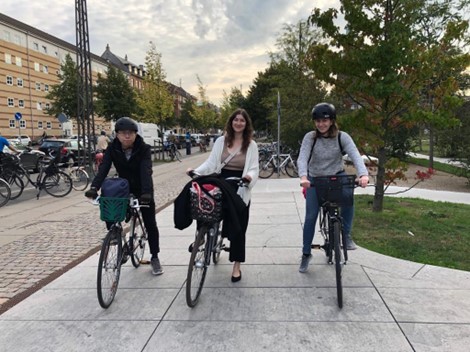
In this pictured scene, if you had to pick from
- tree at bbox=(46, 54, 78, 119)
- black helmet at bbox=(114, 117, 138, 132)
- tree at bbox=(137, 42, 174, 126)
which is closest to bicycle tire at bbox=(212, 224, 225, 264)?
black helmet at bbox=(114, 117, 138, 132)

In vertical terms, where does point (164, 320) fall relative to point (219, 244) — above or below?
below

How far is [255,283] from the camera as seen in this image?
166 inches

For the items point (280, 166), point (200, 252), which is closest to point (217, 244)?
point (200, 252)

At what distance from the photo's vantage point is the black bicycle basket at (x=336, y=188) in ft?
12.1

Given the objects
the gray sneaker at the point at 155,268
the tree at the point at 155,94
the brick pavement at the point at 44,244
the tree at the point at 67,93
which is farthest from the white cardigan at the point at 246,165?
the tree at the point at 67,93

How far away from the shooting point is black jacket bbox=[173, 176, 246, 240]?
12.1ft

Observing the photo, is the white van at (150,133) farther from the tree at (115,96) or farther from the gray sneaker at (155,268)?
the gray sneaker at (155,268)

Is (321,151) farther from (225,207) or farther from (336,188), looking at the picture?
(225,207)

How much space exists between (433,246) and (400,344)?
111 inches

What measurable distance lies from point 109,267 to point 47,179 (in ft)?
27.8

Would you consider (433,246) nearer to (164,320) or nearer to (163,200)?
(164,320)

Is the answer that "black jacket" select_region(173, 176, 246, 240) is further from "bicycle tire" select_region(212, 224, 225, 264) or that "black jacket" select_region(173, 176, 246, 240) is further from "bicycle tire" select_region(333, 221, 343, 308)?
"bicycle tire" select_region(333, 221, 343, 308)

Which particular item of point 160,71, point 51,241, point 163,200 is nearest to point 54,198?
point 163,200

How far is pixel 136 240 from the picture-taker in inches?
180
